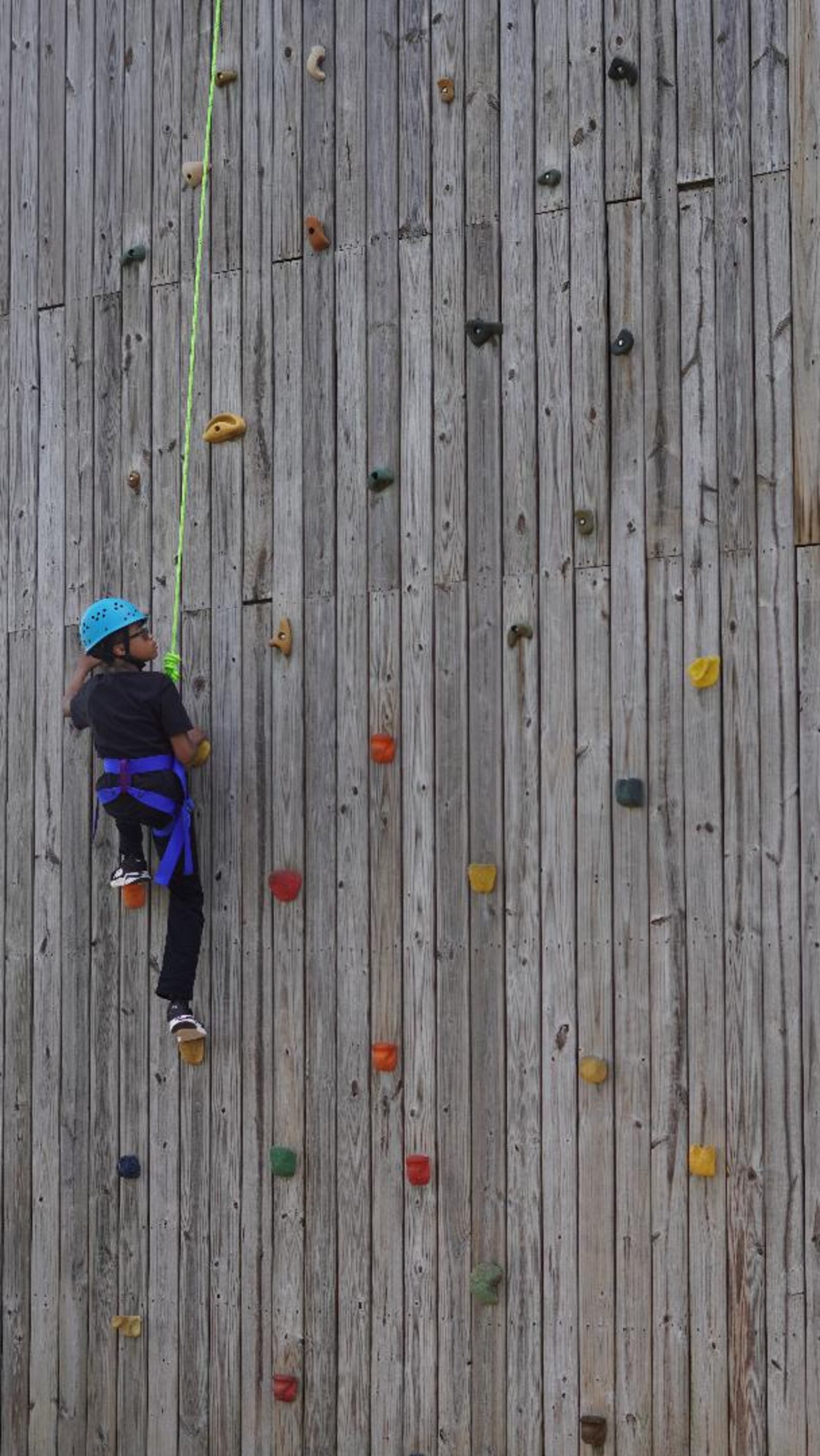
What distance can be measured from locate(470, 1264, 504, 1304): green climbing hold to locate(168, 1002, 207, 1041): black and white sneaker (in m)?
1.13

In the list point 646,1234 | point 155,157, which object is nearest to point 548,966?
point 646,1234

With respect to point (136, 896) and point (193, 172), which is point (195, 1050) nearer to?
point (136, 896)

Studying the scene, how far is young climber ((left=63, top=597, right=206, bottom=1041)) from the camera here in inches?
225

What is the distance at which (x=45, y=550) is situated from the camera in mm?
6402

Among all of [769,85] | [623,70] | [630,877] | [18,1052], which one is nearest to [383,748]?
[630,877]

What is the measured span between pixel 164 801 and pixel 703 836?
65.4 inches

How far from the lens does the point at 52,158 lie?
649cm

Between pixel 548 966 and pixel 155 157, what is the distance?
9.74ft

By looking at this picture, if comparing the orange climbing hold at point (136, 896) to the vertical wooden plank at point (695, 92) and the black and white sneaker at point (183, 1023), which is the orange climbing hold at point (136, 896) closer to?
the black and white sneaker at point (183, 1023)

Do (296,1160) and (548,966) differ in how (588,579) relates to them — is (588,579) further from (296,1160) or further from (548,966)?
(296,1160)

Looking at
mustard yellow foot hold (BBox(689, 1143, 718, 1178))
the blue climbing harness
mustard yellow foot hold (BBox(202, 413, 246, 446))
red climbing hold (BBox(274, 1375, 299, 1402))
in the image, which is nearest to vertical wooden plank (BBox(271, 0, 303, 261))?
mustard yellow foot hold (BBox(202, 413, 246, 446))

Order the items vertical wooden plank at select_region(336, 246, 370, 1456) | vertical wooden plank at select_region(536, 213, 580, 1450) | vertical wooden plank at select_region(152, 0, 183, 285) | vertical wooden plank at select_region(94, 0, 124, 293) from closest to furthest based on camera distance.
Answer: vertical wooden plank at select_region(536, 213, 580, 1450), vertical wooden plank at select_region(336, 246, 370, 1456), vertical wooden plank at select_region(152, 0, 183, 285), vertical wooden plank at select_region(94, 0, 124, 293)

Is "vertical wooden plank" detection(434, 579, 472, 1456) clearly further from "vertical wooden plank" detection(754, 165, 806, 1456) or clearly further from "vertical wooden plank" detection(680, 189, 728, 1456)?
"vertical wooden plank" detection(754, 165, 806, 1456)

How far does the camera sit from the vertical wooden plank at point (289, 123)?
19.5ft
